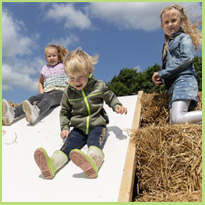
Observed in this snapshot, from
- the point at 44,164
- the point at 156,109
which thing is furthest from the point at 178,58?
A: the point at 44,164

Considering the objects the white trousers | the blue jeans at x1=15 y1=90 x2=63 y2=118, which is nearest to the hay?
the white trousers

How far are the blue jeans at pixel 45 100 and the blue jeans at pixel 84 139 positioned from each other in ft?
4.02

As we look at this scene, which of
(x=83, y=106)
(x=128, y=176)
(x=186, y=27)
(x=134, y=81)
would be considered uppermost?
(x=134, y=81)

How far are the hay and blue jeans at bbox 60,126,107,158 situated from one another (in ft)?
1.22

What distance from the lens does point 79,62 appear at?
219cm

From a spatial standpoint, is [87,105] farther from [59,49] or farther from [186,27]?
[59,49]

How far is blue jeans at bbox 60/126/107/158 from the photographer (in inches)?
81.5

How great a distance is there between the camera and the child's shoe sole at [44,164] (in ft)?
5.72

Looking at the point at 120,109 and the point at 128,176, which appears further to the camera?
the point at 120,109

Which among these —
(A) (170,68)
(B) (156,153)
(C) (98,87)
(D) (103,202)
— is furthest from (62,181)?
(A) (170,68)

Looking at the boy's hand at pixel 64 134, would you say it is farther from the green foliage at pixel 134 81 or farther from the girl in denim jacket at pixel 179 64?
the green foliage at pixel 134 81

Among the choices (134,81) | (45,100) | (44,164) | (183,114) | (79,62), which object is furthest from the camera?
(134,81)

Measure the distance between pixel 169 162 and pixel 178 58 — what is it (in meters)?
1.26

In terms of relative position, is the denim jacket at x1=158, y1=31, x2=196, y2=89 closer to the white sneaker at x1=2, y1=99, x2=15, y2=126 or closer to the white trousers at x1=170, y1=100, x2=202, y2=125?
the white trousers at x1=170, y1=100, x2=202, y2=125
